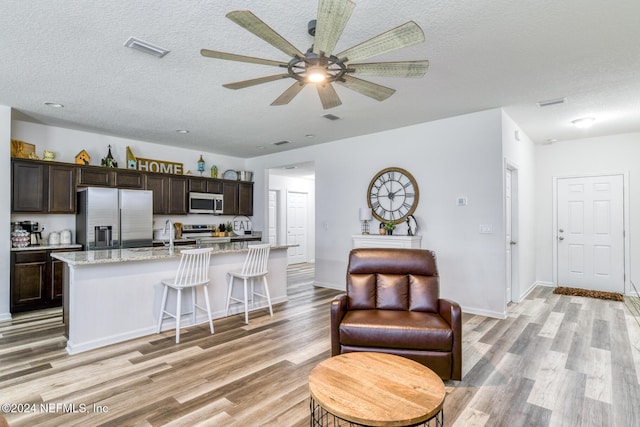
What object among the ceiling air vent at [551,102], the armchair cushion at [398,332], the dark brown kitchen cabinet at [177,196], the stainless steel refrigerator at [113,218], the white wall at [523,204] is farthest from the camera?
the dark brown kitchen cabinet at [177,196]

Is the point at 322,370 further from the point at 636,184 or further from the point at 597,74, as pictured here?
the point at 636,184

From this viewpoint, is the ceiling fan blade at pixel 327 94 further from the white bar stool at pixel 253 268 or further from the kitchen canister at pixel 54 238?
the kitchen canister at pixel 54 238

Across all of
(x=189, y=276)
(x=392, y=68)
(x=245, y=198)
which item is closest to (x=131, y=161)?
(x=245, y=198)

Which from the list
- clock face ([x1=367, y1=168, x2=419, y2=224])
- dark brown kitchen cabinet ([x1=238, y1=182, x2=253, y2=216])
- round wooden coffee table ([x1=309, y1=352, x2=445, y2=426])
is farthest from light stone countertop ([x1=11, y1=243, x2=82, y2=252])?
round wooden coffee table ([x1=309, y1=352, x2=445, y2=426])

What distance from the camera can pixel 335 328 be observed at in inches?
105

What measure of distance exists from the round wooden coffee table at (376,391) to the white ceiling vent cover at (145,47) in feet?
8.93

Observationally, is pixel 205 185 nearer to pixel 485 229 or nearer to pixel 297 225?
pixel 297 225

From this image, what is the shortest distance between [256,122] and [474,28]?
3.16m

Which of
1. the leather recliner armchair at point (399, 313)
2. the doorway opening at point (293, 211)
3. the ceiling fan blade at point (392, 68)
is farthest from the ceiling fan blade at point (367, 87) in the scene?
the doorway opening at point (293, 211)

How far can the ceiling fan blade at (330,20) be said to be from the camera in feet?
5.04

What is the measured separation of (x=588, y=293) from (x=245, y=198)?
6657 millimetres

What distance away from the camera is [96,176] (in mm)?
5254

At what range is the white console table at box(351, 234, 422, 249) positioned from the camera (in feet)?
15.5

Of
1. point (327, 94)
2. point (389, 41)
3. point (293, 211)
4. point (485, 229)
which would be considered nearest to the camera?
point (389, 41)
